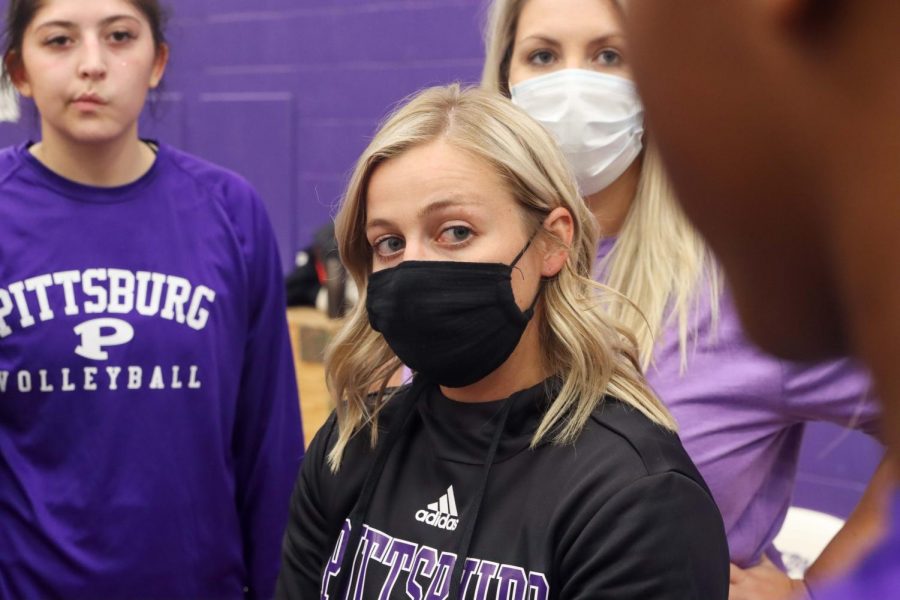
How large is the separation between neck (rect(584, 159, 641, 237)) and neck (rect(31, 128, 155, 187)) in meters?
0.96

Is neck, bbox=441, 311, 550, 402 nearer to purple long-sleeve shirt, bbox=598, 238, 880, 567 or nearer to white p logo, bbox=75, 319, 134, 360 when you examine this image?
purple long-sleeve shirt, bbox=598, 238, 880, 567

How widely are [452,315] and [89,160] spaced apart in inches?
41.9

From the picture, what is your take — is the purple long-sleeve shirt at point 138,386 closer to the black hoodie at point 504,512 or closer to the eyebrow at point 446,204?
the black hoodie at point 504,512

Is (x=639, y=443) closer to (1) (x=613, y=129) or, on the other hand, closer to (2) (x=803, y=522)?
(1) (x=613, y=129)

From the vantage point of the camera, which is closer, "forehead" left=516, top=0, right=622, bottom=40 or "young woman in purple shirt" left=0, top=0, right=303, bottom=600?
"forehead" left=516, top=0, right=622, bottom=40

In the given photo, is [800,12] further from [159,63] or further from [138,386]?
[159,63]

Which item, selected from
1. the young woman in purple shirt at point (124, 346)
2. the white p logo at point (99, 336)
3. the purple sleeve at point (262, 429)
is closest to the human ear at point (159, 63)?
the young woman in purple shirt at point (124, 346)

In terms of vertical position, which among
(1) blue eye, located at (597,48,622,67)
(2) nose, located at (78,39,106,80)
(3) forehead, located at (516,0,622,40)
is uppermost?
(2) nose, located at (78,39,106,80)

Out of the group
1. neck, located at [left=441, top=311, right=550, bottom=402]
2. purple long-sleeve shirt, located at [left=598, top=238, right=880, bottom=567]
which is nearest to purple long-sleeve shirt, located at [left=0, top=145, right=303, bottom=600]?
neck, located at [left=441, top=311, right=550, bottom=402]

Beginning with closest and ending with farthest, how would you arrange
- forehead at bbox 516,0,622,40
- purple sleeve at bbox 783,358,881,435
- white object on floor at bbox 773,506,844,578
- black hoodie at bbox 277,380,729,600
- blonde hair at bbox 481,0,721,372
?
black hoodie at bbox 277,380,729,600, purple sleeve at bbox 783,358,881,435, blonde hair at bbox 481,0,721,372, forehead at bbox 516,0,622,40, white object on floor at bbox 773,506,844,578

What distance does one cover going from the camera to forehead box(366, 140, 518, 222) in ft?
5.45

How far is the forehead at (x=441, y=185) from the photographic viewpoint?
166 cm

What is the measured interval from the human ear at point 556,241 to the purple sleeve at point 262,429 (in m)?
0.90

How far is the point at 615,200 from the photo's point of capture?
2164mm
